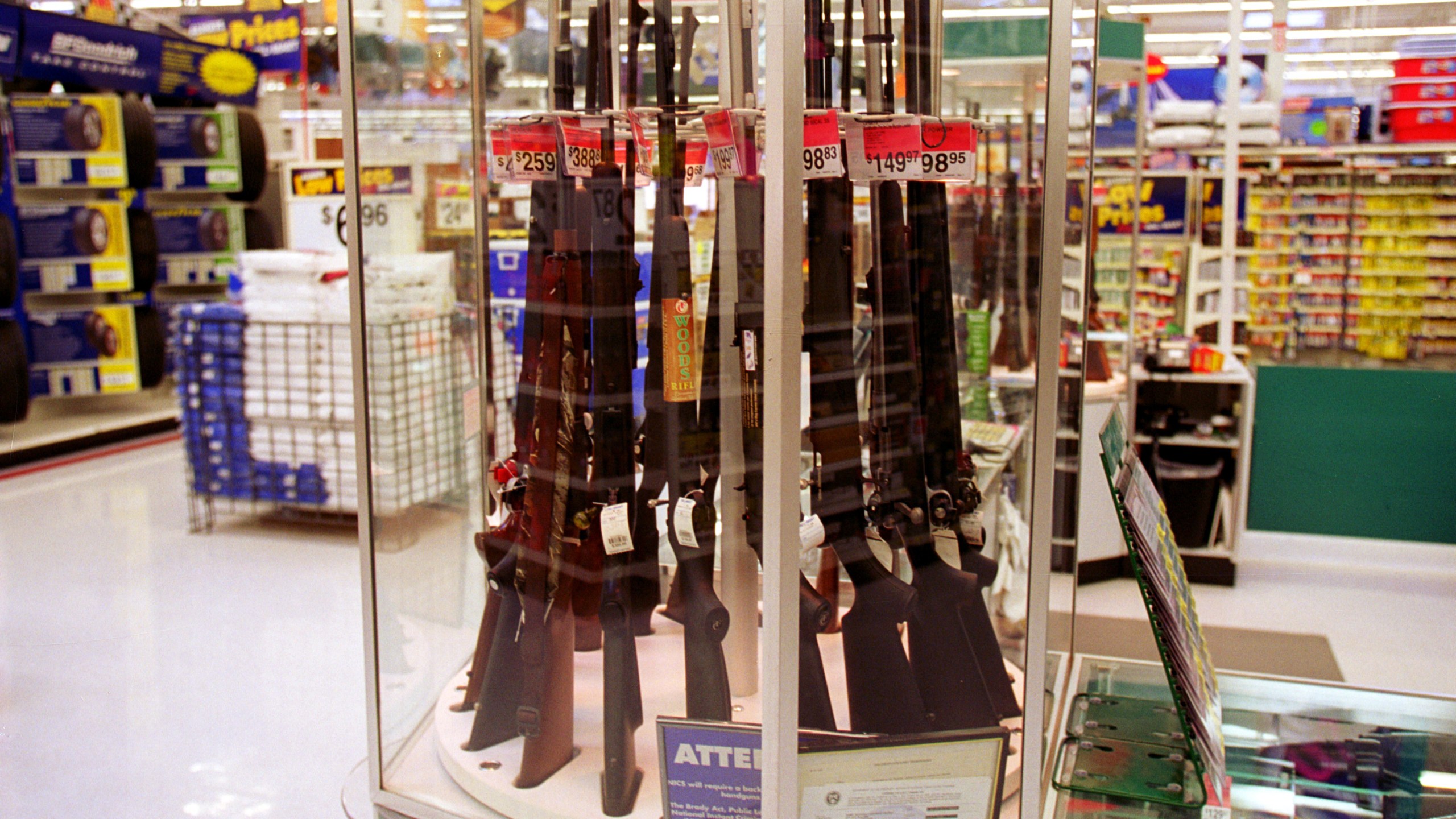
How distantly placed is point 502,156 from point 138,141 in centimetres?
575

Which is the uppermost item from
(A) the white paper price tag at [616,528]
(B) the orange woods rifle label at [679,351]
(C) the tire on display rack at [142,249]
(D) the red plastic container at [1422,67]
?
(D) the red plastic container at [1422,67]

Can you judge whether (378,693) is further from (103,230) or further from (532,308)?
(103,230)

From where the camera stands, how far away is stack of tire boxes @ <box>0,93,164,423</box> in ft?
19.6

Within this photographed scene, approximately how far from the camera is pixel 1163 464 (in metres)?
4.38

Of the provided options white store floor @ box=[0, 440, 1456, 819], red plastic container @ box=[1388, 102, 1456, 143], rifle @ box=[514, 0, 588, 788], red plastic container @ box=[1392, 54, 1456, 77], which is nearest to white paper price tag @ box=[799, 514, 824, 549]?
rifle @ box=[514, 0, 588, 788]

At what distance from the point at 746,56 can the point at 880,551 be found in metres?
0.82

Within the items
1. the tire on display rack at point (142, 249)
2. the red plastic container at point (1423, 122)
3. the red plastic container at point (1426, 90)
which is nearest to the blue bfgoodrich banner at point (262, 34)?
the tire on display rack at point (142, 249)

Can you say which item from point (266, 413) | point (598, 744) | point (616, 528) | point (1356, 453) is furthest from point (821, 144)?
point (1356, 453)

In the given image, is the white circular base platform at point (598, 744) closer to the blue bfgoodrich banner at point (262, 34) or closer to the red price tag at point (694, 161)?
the red price tag at point (694, 161)

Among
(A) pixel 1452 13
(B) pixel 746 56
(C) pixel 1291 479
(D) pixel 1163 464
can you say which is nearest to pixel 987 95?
(B) pixel 746 56

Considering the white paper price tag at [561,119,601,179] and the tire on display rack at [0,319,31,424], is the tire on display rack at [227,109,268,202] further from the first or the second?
the white paper price tag at [561,119,601,179]

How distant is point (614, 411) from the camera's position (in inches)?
67.3

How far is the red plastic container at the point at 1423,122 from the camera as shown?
876cm

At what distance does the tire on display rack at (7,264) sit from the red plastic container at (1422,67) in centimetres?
956
